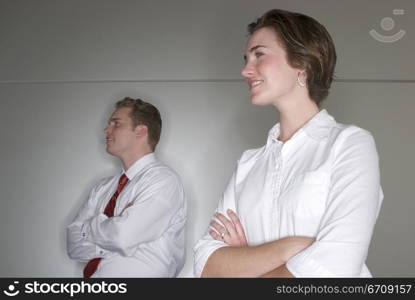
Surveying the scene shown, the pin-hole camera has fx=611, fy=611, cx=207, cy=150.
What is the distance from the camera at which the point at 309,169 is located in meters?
1.90

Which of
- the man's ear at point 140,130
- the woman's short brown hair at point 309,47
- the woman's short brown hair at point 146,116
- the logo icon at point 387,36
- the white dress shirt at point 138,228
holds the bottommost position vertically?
the white dress shirt at point 138,228

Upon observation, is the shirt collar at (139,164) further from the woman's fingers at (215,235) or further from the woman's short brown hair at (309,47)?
A: the woman's short brown hair at (309,47)

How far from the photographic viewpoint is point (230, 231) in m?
2.05

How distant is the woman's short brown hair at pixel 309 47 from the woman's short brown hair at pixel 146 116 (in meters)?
1.74

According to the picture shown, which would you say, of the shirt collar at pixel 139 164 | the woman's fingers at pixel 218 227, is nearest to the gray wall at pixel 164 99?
the shirt collar at pixel 139 164

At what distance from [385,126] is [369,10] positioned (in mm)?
783

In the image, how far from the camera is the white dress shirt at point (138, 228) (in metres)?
2.97

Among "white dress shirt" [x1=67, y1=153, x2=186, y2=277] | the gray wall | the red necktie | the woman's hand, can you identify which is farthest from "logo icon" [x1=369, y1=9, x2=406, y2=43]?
the woman's hand

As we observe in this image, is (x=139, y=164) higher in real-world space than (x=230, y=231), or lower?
higher

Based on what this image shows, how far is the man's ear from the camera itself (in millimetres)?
3656

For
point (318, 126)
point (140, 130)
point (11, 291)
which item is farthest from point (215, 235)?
point (140, 130)

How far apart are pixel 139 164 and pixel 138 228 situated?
1.85ft

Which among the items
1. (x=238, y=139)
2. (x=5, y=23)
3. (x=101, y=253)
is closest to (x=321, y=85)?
(x=101, y=253)

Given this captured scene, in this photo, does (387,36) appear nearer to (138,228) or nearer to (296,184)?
(138,228)
